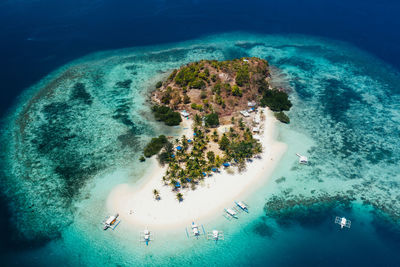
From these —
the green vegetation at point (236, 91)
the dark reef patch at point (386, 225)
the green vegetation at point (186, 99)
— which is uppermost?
the green vegetation at point (236, 91)

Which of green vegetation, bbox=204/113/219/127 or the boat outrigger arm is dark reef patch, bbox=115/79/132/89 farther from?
the boat outrigger arm

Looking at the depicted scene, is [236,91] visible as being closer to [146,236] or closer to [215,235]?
[215,235]

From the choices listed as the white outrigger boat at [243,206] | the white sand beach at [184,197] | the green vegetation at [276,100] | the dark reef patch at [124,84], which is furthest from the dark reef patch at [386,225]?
the dark reef patch at [124,84]

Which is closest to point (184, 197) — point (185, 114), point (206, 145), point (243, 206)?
point (243, 206)

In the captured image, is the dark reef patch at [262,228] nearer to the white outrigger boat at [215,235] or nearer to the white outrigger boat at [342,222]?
the white outrigger boat at [215,235]

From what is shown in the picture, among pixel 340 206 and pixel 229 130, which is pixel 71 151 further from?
pixel 340 206

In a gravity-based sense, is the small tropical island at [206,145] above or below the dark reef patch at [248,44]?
below

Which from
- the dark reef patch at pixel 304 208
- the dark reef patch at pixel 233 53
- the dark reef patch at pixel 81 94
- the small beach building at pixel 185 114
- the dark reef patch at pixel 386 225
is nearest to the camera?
the dark reef patch at pixel 386 225
